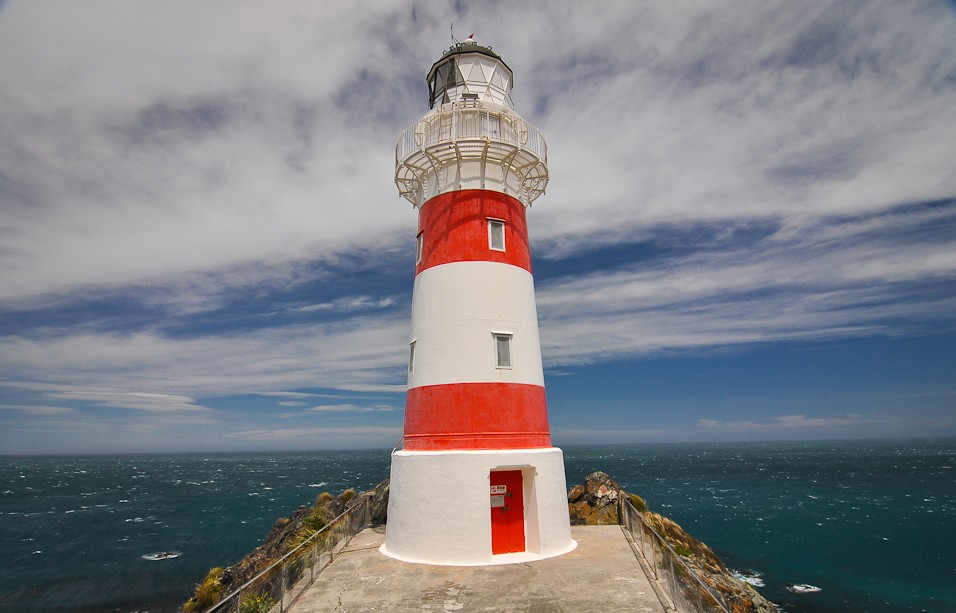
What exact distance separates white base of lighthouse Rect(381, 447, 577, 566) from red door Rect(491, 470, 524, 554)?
2 cm

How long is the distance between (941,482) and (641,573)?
266ft

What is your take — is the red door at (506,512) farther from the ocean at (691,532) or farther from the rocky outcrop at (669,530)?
the ocean at (691,532)

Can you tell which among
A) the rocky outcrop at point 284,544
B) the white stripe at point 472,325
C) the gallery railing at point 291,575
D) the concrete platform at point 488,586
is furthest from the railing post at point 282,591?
the rocky outcrop at point 284,544

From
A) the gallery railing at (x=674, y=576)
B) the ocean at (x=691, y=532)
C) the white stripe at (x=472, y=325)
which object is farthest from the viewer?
the ocean at (x=691, y=532)

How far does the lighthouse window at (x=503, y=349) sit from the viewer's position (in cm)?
1216

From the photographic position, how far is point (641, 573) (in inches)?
396

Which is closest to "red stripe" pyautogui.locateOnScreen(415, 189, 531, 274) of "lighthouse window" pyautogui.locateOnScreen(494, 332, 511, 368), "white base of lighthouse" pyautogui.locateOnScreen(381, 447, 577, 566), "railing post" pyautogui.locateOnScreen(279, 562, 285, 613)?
"lighthouse window" pyautogui.locateOnScreen(494, 332, 511, 368)

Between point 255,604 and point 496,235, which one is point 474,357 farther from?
point 255,604

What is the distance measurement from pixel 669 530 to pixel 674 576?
345 inches

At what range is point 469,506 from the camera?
1105 cm

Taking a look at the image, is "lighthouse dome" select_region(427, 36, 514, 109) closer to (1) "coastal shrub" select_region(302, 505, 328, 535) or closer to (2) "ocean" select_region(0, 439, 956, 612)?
(1) "coastal shrub" select_region(302, 505, 328, 535)

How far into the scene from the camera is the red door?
1160cm

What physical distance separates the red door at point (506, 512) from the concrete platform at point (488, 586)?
33.4 inches

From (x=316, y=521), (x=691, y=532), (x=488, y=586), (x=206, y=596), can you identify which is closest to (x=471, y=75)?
(x=488, y=586)
